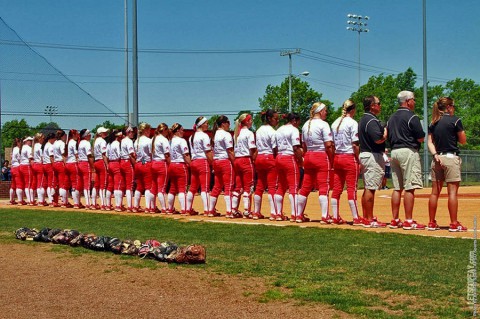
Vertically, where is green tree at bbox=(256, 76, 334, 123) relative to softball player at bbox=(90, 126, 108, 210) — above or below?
above

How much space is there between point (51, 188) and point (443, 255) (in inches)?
589

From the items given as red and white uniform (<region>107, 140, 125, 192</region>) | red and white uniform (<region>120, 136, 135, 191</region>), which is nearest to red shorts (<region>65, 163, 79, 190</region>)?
red and white uniform (<region>107, 140, 125, 192</region>)

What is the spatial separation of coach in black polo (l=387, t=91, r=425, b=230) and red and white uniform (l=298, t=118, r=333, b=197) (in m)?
1.51

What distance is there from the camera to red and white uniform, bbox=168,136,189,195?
54.5 ft

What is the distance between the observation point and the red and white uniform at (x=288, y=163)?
1415cm

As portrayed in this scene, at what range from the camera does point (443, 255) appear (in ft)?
28.8

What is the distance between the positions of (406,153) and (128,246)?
4.78 m

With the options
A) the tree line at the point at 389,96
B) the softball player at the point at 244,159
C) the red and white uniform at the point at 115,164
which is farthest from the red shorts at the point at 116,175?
the tree line at the point at 389,96

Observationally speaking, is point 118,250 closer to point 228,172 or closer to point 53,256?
point 53,256

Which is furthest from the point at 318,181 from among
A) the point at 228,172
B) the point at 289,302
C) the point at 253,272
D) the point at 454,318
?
the point at 454,318

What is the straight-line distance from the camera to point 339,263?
851 cm

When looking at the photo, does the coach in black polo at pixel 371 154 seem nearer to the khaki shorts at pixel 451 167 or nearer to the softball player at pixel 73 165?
the khaki shorts at pixel 451 167

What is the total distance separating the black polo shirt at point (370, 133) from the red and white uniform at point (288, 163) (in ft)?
5.55

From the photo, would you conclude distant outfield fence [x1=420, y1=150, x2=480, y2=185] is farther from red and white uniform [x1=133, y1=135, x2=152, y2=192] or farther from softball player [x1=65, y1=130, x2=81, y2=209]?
red and white uniform [x1=133, y1=135, x2=152, y2=192]
